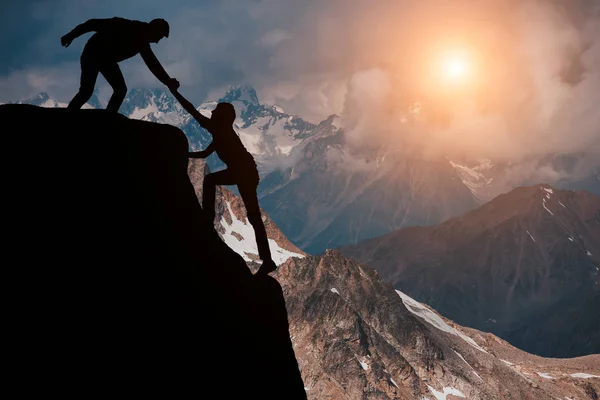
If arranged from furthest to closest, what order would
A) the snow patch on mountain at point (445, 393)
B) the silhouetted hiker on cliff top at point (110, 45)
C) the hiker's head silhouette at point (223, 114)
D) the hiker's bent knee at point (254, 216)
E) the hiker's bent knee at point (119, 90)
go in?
the snow patch on mountain at point (445, 393) < the hiker's bent knee at point (254, 216) < the hiker's head silhouette at point (223, 114) < the hiker's bent knee at point (119, 90) < the silhouetted hiker on cliff top at point (110, 45)

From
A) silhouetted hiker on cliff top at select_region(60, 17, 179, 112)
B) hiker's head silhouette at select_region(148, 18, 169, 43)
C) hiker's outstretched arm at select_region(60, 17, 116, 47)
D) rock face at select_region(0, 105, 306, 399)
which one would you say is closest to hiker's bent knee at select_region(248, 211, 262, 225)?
rock face at select_region(0, 105, 306, 399)

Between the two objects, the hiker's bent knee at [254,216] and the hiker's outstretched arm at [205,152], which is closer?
Result: the hiker's outstretched arm at [205,152]

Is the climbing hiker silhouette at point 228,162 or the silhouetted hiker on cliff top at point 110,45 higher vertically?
the silhouetted hiker on cliff top at point 110,45

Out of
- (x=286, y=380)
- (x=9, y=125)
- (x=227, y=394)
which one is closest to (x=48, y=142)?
(x=9, y=125)

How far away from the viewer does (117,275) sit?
33.9ft

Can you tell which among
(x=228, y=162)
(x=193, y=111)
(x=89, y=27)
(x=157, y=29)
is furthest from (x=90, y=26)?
(x=228, y=162)

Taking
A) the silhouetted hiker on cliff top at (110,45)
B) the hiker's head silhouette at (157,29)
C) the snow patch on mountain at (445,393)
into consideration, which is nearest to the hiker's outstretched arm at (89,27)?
the silhouetted hiker on cliff top at (110,45)

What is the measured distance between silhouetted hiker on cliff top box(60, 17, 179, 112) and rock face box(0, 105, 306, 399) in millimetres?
1359

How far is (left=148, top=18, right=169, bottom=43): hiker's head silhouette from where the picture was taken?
46.3ft

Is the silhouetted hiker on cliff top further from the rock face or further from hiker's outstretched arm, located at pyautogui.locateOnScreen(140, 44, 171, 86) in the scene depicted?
the rock face

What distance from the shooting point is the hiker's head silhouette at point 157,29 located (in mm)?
14117

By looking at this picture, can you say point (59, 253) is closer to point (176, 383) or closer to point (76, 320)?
point (76, 320)

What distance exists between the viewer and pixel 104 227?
422 inches

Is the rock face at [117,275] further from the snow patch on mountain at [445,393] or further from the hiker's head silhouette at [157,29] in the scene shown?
the snow patch on mountain at [445,393]
